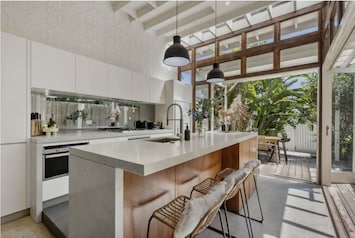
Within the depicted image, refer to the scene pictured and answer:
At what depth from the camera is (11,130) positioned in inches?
87.8

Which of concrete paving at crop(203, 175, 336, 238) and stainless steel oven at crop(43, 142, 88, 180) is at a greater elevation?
stainless steel oven at crop(43, 142, 88, 180)

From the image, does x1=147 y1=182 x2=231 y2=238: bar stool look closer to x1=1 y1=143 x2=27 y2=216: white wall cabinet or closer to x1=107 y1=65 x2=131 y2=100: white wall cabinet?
x1=1 y1=143 x2=27 y2=216: white wall cabinet

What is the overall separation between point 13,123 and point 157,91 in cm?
297

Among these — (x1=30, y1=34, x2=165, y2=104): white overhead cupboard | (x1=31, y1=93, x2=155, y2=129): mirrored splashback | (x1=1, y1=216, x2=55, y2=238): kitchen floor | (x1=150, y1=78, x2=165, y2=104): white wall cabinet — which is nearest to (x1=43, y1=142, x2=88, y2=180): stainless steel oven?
(x1=1, y1=216, x2=55, y2=238): kitchen floor

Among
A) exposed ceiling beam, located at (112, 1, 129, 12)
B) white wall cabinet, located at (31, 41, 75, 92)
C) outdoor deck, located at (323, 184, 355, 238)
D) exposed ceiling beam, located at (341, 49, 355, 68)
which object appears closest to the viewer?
outdoor deck, located at (323, 184, 355, 238)

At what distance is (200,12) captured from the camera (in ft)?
13.6

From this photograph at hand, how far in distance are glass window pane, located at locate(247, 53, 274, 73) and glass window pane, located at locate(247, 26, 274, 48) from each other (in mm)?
309

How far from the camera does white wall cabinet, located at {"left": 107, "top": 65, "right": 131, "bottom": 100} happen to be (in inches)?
140

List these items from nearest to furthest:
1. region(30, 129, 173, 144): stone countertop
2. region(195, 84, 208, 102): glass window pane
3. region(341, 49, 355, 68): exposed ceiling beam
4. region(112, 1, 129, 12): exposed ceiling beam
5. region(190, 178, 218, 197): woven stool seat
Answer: region(190, 178, 218, 197): woven stool seat
region(30, 129, 173, 144): stone countertop
region(341, 49, 355, 68): exposed ceiling beam
region(112, 1, 129, 12): exposed ceiling beam
region(195, 84, 208, 102): glass window pane

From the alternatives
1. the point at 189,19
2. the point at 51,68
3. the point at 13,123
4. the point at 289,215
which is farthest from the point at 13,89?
the point at 289,215

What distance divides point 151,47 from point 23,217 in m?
4.40

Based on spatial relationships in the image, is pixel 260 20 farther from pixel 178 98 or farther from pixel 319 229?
pixel 319 229

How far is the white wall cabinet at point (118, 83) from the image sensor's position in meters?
3.55

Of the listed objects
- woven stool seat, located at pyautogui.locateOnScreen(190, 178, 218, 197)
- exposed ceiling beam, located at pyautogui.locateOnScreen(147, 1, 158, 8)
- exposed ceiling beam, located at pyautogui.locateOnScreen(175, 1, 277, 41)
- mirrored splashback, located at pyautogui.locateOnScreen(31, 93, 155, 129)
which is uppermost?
exposed ceiling beam, located at pyautogui.locateOnScreen(147, 1, 158, 8)
